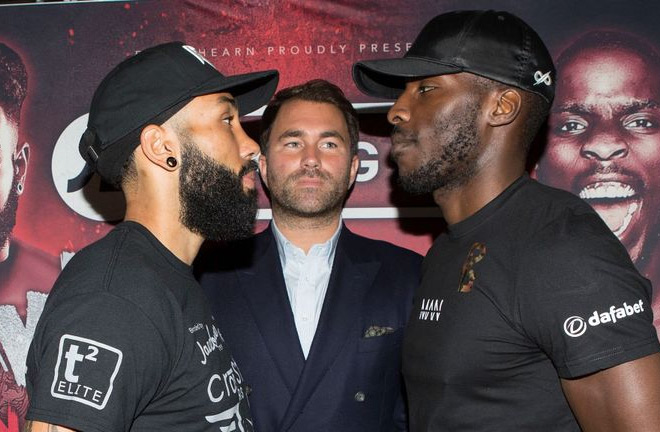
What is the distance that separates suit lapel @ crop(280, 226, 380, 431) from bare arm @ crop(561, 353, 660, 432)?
0.98m

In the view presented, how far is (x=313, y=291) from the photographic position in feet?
8.23

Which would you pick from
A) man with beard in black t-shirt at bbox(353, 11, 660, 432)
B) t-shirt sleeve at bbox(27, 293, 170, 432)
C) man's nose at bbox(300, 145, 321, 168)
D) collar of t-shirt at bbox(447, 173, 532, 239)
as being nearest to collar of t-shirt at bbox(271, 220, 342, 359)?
man's nose at bbox(300, 145, 321, 168)

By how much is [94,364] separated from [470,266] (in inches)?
36.3

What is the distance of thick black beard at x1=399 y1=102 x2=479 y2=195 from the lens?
1858 millimetres

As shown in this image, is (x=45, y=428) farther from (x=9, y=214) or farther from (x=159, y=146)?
(x=9, y=214)

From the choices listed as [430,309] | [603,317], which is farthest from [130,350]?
[603,317]

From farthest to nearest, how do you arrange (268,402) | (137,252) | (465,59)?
(268,402) → (465,59) → (137,252)

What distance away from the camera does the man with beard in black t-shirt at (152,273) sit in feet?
4.18

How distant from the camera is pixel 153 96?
161 cm

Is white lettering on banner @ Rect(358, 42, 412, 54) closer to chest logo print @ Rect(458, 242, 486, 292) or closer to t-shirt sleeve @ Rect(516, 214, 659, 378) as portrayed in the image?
chest logo print @ Rect(458, 242, 486, 292)

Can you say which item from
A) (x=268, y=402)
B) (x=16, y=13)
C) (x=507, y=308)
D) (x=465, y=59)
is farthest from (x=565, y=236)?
(x=16, y=13)

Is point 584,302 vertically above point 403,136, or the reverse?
point 403,136

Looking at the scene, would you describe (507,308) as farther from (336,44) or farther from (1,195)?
(1,195)

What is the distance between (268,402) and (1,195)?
4.67 ft
